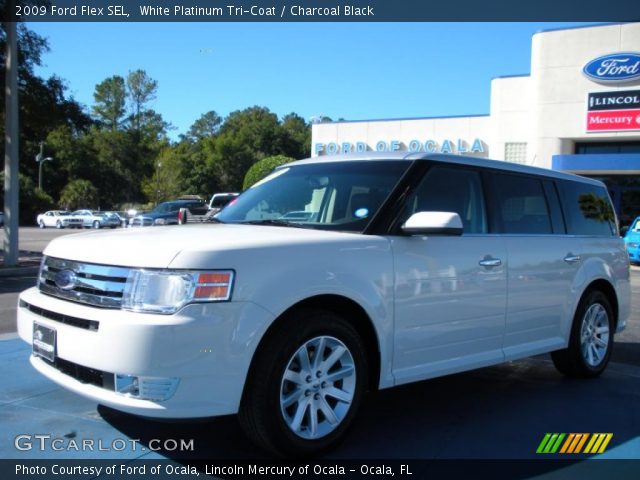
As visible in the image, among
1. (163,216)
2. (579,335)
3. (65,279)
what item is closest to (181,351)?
(65,279)

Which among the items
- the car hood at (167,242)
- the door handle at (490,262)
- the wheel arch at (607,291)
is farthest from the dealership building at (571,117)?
the car hood at (167,242)

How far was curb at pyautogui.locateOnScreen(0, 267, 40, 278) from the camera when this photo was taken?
14594 millimetres

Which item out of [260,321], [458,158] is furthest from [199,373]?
[458,158]

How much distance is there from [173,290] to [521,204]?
323 cm

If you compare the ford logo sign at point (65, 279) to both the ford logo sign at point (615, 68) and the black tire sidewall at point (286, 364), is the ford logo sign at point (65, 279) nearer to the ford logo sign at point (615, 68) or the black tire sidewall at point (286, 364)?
the black tire sidewall at point (286, 364)

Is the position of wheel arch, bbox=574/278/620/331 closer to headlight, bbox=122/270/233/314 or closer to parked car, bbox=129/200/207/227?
headlight, bbox=122/270/233/314

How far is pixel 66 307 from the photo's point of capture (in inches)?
137

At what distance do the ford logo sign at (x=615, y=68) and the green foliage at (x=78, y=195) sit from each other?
53.5 metres

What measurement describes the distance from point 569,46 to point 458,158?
27.0 m

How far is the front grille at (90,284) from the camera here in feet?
10.8

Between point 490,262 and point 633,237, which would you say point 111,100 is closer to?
point 633,237

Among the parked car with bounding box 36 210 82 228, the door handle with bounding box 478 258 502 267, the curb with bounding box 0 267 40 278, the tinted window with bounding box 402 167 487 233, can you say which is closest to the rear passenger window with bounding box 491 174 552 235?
the tinted window with bounding box 402 167 487 233

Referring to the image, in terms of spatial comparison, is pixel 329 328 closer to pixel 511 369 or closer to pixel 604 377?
pixel 511 369

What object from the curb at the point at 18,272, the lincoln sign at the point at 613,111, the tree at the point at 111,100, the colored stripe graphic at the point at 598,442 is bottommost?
the curb at the point at 18,272
